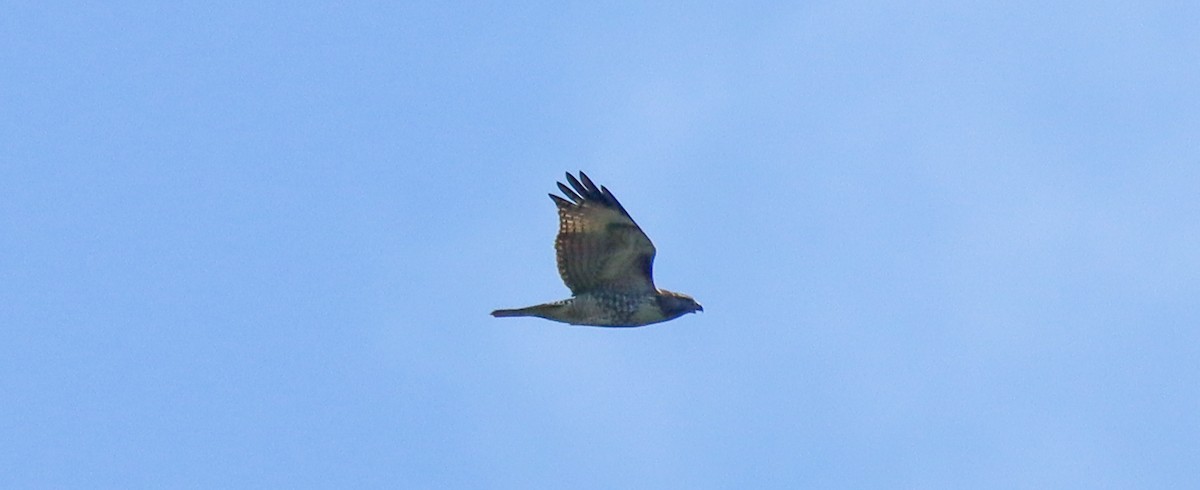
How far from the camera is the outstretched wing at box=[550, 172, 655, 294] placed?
44.0 metres

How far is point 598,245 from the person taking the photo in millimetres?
44250

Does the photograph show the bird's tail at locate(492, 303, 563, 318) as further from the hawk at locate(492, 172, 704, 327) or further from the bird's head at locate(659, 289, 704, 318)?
the bird's head at locate(659, 289, 704, 318)

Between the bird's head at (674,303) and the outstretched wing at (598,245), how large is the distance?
20cm

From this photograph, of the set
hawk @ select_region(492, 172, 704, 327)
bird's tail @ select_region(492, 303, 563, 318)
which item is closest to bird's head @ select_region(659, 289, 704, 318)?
hawk @ select_region(492, 172, 704, 327)

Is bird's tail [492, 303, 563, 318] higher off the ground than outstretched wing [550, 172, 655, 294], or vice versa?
outstretched wing [550, 172, 655, 294]

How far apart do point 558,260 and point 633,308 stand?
3.11ft

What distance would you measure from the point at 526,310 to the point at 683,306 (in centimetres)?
172

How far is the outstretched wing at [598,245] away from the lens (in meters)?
44.0

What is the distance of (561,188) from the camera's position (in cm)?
4425

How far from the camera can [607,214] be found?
144 ft

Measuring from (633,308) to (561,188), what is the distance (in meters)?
1.51

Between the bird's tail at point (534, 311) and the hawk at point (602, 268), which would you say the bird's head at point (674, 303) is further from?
the bird's tail at point (534, 311)

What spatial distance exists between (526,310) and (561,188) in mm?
1352

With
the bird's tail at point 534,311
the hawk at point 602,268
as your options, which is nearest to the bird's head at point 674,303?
the hawk at point 602,268
